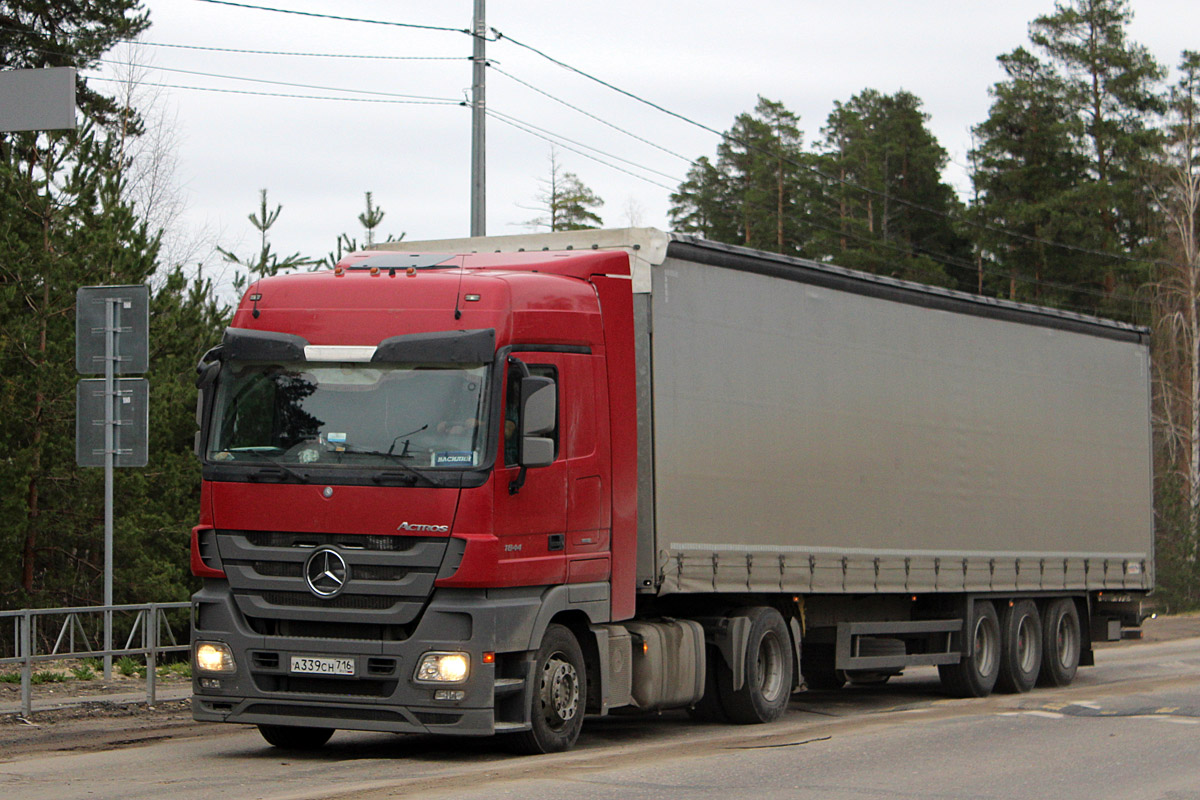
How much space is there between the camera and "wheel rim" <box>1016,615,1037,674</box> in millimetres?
17766

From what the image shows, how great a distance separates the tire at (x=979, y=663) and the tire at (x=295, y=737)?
7.43m

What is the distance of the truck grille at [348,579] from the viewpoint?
33.8 ft

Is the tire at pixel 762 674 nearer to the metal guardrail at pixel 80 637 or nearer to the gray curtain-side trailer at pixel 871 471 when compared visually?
the gray curtain-side trailer at pixel 871 471

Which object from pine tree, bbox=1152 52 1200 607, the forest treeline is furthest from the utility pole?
pine tree, bbox=1152 52 1200 607

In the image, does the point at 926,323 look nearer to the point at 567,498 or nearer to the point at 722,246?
the point at 722,246

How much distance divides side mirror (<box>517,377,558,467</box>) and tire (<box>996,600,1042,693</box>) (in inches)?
335

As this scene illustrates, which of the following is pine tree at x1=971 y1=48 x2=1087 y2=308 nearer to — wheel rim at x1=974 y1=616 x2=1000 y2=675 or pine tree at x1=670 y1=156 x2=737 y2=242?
pine tree at x1=670 y1=156 x2=737 y2=242

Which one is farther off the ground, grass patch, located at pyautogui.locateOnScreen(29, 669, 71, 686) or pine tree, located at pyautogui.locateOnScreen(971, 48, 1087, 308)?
pine tree, located at pyautogui.locateOnScreen(971, 48, 1087, 308)

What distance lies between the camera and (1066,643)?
18734 mm

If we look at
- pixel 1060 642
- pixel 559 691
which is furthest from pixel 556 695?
pixel 1060 642

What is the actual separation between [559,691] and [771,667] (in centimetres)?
329

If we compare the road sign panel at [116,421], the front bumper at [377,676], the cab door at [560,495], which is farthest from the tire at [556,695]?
the road sign panel at [116,421]

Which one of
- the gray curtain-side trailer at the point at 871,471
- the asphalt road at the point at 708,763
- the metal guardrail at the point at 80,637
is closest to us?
the asphalt road at the point at 708,763

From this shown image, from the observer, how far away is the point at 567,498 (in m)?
11.2
